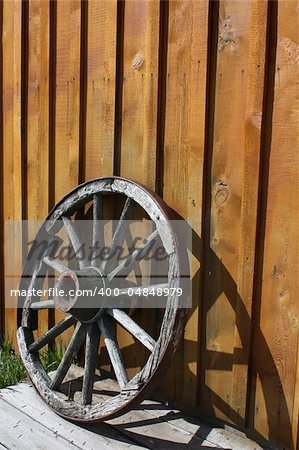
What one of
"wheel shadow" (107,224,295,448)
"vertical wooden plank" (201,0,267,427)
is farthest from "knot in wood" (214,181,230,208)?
"wheel shadow" (107,224,295,448)

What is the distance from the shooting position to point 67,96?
2660 mm

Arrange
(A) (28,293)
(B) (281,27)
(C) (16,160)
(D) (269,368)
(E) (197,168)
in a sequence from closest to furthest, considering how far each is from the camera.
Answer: (B) (281,27)
(D) (269,368)
(E) (197,168)
(A) (28,293)
(C) (16,160)

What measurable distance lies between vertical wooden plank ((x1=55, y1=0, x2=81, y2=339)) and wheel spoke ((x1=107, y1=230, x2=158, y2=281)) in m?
0.62

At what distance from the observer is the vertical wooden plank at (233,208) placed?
1905 mm

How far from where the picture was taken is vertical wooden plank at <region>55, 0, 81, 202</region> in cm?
258

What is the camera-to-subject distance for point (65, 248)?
106 inches

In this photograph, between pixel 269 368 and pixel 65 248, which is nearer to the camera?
pixel 269 368

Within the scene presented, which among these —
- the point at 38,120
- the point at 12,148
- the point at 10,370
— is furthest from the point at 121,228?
the point at 12,148

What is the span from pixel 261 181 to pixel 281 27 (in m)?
0.57

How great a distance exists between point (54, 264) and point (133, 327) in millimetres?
695

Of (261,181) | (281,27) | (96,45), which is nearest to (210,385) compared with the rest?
(261,181)

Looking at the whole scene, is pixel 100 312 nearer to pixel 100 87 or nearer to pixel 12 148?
pixel 100 87

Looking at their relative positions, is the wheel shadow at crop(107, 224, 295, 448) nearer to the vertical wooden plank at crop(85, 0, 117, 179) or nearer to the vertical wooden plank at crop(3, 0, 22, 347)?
the vertical wooden plank at crop(85, 0, 117, 179)

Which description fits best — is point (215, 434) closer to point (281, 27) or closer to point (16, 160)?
point (281, 27)
